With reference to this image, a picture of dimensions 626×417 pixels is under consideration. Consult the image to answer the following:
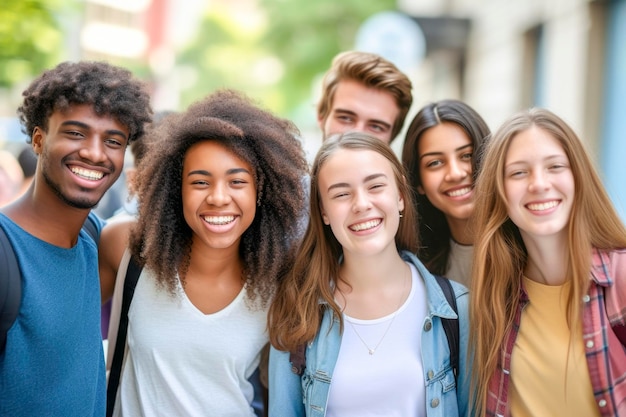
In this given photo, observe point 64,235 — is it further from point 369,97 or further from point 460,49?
point 460,49

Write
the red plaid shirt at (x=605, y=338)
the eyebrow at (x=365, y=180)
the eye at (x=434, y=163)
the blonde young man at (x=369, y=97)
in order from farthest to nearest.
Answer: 1. the blonde young man at (x=369, y=97)
2. the eye at (x=434, y=163)
3. the eyebrow at (x=365, y=180)
4. the red plaid shirt at (x=605, y=338)

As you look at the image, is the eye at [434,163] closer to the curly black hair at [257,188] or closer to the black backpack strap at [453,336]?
the curly black hair at [257,188]

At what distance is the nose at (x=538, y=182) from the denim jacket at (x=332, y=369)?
0.67 meters

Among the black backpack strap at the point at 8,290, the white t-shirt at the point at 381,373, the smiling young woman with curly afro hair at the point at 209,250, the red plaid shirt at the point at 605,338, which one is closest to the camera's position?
the black backpack strap at the point at 8,290

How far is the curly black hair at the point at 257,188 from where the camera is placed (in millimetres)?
2984

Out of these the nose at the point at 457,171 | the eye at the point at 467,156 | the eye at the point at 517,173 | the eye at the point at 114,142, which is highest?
the eye at the point at 467,156

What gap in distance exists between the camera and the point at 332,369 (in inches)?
111

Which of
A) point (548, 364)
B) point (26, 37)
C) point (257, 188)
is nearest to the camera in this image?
point (548, 364)

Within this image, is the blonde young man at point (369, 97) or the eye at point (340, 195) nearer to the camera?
the eye at point (340, 195)

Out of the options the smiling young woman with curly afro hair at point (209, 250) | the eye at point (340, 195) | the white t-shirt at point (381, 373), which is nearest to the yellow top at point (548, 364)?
the white t-shirt at point (381, 373)

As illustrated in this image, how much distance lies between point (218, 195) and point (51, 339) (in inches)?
36.9

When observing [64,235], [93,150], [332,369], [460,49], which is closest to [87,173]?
[93,150]

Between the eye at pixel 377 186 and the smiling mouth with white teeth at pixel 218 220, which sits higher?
the eye at pixel 377 186

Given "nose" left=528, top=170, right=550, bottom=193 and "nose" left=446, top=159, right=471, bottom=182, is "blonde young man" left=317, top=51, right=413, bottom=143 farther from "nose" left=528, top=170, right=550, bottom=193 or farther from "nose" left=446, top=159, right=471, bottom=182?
"nose" left=528, top=170, right=550, bottom=193
